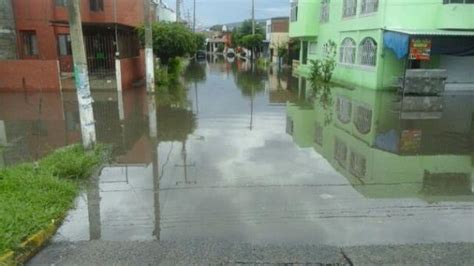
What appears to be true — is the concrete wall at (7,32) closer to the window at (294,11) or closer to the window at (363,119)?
the window at (363,119)

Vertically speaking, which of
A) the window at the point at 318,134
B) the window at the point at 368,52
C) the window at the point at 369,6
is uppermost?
the window at the point at 369,6

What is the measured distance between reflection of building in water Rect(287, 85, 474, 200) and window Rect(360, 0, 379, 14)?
6.10 meters

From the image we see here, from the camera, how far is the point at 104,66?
904 inches

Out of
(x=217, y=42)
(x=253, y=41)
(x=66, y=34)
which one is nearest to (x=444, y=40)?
(x=66, y=34)

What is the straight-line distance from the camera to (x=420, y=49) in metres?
17.5

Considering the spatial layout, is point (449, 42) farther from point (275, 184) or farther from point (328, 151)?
point (275, 184)

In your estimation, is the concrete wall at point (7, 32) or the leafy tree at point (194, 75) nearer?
the concrete wall at point (7, 32)

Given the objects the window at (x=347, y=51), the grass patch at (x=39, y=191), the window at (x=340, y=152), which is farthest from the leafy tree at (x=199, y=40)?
the grass patch at (x=39, y=191)

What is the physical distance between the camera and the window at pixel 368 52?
64.8ft

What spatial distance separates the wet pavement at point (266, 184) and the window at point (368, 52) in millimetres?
6464

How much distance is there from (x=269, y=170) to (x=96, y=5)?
21.4 meters

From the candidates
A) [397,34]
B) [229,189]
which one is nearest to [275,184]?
[229,189]

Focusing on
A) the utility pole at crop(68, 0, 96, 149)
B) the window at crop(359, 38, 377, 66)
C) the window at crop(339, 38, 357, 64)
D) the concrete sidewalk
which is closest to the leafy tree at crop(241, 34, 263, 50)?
the window at crop(339, 38, 357, 64)

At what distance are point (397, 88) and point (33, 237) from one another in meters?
17.5
